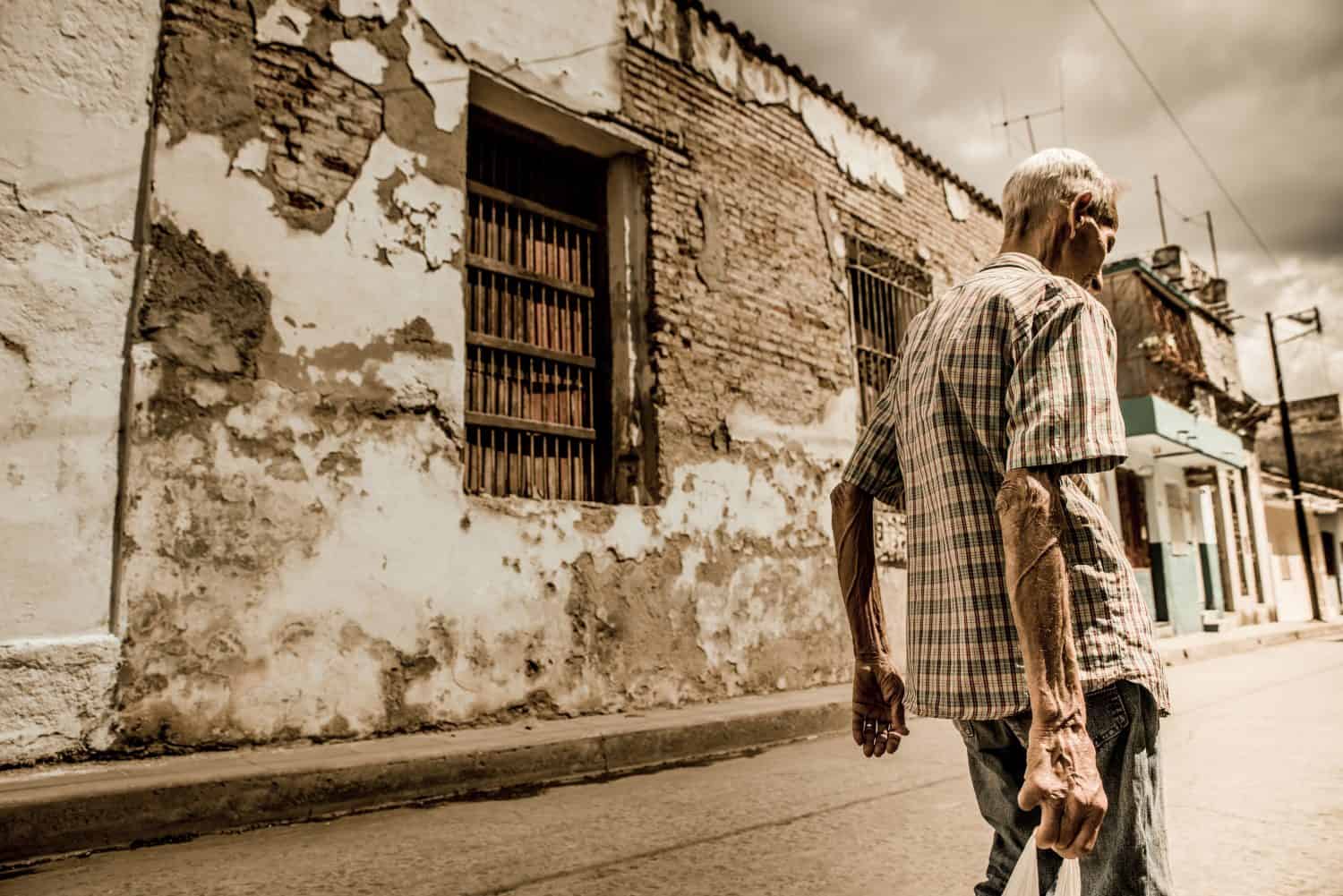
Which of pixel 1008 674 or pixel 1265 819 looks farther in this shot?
pixel 1265 819

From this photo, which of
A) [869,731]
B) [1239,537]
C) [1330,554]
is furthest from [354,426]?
[1330,554]

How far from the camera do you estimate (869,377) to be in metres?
8.38

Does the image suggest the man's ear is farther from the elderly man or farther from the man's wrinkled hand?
the man's wrinkled hand

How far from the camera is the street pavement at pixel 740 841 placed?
7.95 ft

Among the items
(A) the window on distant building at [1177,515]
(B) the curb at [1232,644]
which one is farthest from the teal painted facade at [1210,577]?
(B) the curb at [1232,644]

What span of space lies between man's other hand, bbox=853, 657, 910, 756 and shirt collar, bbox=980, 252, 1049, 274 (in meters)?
0.72

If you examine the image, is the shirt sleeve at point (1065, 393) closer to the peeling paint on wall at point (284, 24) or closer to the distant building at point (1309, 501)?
the peeling paint on wall at point (284, 24)

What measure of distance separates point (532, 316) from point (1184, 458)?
15.3 metres

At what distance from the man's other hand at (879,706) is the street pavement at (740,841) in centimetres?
95

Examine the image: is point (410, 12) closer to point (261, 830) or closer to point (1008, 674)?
point (261, 830)

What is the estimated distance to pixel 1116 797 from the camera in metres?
1.19

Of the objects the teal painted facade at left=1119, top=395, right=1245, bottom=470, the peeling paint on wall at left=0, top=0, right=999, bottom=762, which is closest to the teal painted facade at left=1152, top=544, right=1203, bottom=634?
the teal painted facade at left=1119, top=395, right=1245, bottom=470

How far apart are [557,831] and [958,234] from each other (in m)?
8.30

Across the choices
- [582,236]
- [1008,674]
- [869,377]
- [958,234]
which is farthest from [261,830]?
[958,234]
